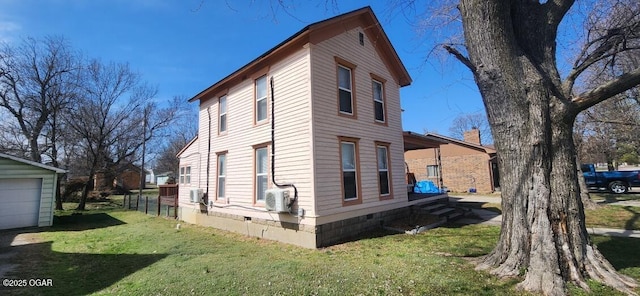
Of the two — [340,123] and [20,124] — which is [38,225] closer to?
[20,124]

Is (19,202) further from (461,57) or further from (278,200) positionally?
(461,57)

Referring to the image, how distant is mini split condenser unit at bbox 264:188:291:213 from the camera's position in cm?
775

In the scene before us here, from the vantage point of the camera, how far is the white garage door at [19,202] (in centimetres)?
1154

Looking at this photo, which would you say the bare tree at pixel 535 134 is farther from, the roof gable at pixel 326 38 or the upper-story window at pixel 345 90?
the upper-story window at pixel 345 90

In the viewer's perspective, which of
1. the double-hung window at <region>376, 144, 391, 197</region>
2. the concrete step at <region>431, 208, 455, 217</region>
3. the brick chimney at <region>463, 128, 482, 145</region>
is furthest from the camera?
the brick chimney at <region>463, 128, 482, 145</region>

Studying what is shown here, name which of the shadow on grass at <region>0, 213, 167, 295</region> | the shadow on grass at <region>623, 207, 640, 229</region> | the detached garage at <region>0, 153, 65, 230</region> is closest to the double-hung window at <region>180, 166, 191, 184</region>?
the detached garage at <region>0, 153, 65, 230</region>

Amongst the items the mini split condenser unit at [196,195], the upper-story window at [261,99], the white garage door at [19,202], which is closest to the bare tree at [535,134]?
the upper-story window at [261,99]

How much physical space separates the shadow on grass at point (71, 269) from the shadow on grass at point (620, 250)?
363 inches

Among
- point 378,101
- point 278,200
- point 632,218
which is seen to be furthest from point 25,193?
point 632,218

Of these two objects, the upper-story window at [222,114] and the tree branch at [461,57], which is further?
the upper-story window at [222,114]

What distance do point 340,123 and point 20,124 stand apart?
2224 centimetres

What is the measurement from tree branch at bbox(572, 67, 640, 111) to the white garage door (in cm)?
1825

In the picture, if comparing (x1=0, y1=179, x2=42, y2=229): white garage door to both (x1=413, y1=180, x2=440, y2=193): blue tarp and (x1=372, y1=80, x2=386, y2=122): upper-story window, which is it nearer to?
(x1=372, y1=80, x2=386, y2=122): upper-story window

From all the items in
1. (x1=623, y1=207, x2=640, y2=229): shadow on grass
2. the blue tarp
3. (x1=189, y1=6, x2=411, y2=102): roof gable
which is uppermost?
(x1=189, y1=6, x2=411, y2=102): roof gable
